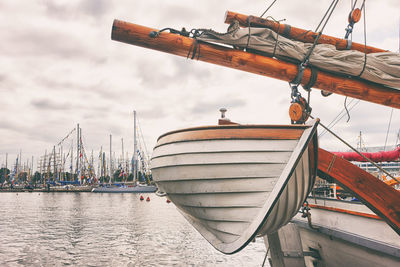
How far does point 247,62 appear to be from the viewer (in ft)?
17.2

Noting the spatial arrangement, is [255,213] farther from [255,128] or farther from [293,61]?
[293,61]

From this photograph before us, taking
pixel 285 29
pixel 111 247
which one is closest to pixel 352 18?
pixel 285 29

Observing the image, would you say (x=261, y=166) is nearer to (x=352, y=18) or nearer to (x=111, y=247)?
(x=352, y=18)

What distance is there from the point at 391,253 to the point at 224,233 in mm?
2660

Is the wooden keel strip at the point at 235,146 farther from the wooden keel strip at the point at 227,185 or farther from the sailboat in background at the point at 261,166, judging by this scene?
the wooden keel strip at the point at 227,185

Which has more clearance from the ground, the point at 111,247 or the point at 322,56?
the point at 322,56

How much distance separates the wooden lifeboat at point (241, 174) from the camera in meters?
3.99

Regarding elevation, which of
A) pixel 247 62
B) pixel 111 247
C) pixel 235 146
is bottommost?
pixel 111 247

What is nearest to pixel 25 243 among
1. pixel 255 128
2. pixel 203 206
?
pixel 203 206

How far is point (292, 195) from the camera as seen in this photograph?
449cm

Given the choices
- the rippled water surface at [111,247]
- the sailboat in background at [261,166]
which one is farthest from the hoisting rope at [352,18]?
the rippled water surface at [111,247]

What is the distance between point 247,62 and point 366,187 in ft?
8.93

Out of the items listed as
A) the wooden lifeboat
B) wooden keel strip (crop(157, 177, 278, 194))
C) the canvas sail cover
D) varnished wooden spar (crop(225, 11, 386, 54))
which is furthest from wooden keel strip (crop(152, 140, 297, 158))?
varnished wooden spar (crop(225, 11, 386, 54))

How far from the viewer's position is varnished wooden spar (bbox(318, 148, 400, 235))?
4.30 m
